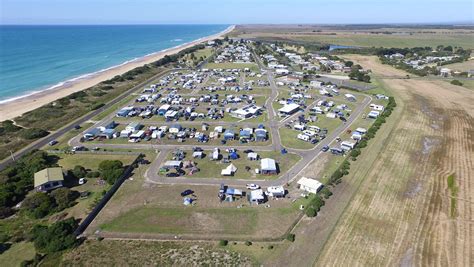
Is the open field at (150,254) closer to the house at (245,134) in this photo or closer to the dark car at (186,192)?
the dark car at (186,192)

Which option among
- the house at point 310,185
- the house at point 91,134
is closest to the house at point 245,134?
the house at point 310,185

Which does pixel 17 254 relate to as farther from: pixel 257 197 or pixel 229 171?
pixel 257 197

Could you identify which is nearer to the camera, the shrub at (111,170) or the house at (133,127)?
the shrub at (111,170)

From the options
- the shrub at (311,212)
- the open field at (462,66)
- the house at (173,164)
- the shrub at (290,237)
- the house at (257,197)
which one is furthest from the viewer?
the open field at (462,66)

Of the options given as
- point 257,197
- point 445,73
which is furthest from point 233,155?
point 445,73

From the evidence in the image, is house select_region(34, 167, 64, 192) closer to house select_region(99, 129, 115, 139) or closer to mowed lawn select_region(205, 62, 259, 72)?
house select_region(99, 129, 115, 139)
